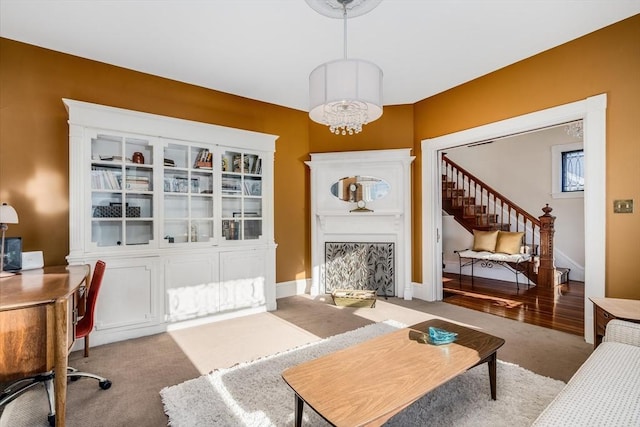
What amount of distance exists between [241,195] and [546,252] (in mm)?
5039

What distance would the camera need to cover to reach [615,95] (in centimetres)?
274

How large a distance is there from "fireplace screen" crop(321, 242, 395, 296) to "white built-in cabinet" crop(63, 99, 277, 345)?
1.04m

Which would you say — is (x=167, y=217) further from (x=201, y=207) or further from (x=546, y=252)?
(x=546, y=252)

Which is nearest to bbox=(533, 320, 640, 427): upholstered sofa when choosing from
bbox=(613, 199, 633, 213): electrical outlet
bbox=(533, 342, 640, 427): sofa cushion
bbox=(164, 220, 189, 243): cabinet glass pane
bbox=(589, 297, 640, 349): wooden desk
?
bbox=(533, 342, 640, 427): sofa cushion

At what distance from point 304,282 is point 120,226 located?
2.62 metres

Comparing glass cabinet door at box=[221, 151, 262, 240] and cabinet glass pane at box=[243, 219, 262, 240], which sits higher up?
glass cabinet door at box=[221, 151, 262, 240]

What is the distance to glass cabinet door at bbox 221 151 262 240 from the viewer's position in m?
3.88

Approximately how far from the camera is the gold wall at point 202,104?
106 inches

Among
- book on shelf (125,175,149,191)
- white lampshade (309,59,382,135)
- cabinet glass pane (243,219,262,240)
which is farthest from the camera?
cabinet glass pane (243,219,262,240)

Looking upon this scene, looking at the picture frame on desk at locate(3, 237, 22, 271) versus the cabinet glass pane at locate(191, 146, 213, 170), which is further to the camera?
the cabinet glass pane at locate(191, 146, 213, 170)

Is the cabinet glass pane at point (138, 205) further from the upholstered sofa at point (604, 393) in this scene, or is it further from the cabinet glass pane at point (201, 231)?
the upholstered sofa at point (604, 393)

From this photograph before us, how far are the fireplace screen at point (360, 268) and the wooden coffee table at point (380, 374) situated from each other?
249 centimetres

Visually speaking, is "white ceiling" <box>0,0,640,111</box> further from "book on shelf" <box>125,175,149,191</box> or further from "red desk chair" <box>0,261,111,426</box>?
"red desk chair" <box>0,261,111,426</box>

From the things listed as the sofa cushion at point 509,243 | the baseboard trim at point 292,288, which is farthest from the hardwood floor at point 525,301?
the baseboard trim at point 292,288
